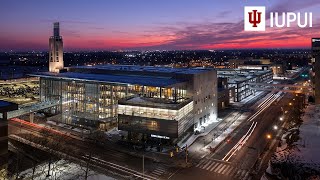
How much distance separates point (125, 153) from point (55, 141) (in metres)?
15.4

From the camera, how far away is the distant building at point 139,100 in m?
56.3

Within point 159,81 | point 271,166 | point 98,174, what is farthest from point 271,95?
point 98,174

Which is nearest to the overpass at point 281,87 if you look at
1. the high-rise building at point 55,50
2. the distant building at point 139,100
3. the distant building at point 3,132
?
the distant building at point 139,100

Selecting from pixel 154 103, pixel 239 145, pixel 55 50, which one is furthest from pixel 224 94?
pixel 55 50

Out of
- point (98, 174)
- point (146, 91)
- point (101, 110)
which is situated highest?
point (146, 91)

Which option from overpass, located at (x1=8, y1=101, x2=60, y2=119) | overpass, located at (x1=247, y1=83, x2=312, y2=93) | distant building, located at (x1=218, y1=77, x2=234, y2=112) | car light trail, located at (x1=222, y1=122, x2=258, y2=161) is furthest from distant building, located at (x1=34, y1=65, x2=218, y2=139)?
overpass, located at (x1=247, y1=83, x2=312, y2=93)

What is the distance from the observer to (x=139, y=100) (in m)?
60.3

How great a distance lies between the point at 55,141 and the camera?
57.7 meters

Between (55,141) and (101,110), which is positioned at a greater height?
(101,110)

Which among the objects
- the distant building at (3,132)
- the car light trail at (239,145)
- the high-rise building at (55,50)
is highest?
the high-rise building at (55,50)

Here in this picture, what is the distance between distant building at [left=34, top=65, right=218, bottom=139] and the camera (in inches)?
2216

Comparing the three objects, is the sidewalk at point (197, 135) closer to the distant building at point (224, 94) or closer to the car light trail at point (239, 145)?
the car light trail at point (239, 145)

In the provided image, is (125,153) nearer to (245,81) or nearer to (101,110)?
(101,110)

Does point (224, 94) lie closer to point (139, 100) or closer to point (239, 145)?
point (239, 145)
